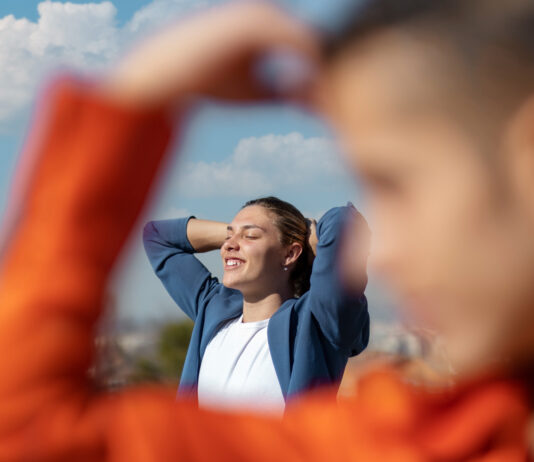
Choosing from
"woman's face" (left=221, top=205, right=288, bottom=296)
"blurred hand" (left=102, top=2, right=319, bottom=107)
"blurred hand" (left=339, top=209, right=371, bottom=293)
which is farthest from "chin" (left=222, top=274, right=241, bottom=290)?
"blurred hand" (left=102, top=2, right=319, bottom=107)

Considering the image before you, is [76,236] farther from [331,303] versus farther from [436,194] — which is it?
[331,303]

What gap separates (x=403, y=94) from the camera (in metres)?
0.30

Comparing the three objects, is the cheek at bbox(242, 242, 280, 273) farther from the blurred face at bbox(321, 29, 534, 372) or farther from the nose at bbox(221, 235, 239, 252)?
the blurred face at bbox(321, 29, 534, 372)

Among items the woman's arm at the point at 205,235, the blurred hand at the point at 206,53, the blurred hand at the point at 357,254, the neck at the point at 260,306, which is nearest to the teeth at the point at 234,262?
the neck at the point at 260,306

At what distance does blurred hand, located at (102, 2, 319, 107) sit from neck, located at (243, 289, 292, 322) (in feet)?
5.61

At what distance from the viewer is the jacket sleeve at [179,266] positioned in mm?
2258

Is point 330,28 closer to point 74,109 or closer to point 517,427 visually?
point 74,109

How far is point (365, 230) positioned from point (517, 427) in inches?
5.7

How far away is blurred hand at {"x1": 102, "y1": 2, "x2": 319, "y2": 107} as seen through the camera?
30 cm

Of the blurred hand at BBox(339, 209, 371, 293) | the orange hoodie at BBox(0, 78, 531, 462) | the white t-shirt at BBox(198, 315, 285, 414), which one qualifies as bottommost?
the white t-shirt at BBox(198, 315, 285, 414)

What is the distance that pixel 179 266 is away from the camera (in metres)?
2.33

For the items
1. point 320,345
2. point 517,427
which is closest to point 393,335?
point 517,427

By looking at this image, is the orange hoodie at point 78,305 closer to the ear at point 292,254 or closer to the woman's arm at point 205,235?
the ear at point 292,254

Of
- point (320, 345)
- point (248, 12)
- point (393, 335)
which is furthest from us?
point (320, 345)
